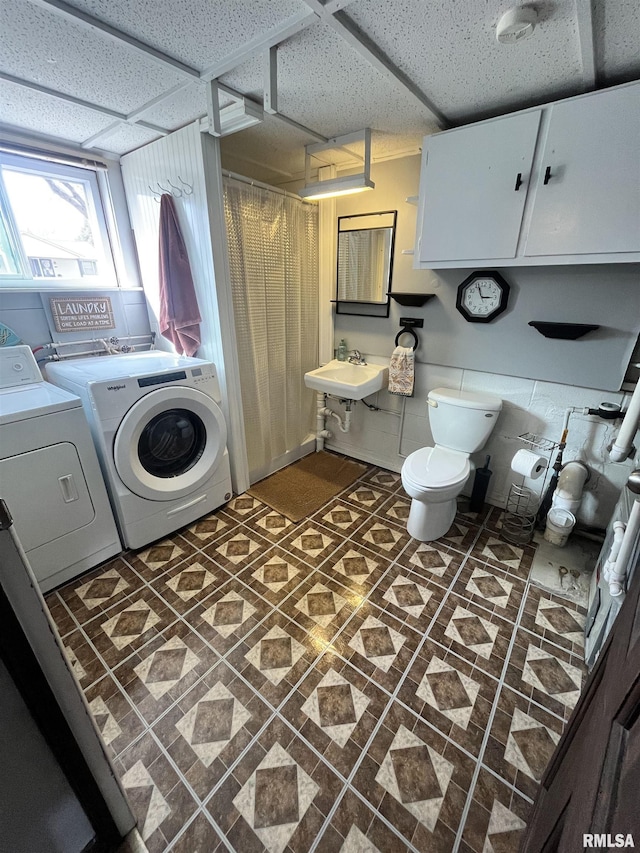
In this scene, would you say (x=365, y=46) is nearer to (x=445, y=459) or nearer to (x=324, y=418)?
(x=445, y=459)

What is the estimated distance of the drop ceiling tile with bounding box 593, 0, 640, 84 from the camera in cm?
103

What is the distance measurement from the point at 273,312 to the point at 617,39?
1.89 m

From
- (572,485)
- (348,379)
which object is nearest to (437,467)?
(572,485)

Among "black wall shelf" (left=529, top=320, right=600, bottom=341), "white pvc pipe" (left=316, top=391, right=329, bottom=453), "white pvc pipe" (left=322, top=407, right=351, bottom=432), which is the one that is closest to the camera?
"black wall shelf" (left=529, top=320, right=600, bottom=341)

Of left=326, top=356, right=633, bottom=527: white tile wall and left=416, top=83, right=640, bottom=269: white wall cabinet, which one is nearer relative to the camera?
left=416, top=83, right=640, bottom=269: white wall cabinet

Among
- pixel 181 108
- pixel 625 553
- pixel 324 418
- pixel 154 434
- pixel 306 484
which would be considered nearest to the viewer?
pixel 625 553

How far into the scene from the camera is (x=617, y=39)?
117cm

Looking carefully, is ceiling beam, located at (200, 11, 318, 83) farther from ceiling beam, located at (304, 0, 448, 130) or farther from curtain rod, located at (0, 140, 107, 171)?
curtain rod, located at (0, 140, 107, 171)

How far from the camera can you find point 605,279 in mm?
1693

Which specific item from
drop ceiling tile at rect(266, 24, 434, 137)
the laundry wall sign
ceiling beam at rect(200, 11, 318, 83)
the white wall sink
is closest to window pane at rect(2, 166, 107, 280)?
the laundry wall sign

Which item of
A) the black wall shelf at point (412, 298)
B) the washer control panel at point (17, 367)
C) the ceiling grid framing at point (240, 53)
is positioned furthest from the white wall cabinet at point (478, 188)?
the washer control panel at point (17, 367)

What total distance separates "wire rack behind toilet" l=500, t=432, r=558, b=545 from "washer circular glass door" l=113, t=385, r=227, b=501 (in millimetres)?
1827

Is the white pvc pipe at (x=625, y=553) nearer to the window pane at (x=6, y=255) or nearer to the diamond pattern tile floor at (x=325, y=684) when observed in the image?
the diamond pattern tile floor at (x=325, y=684)

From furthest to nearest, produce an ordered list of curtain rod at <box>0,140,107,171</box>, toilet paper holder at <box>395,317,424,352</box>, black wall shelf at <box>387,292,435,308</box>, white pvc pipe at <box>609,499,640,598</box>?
toilet paper holder at <box>395,317,424,352</box>
black wall shelf at <box>387,292,435,308</box>
curtain rod at <box>0,140,107,171</box>
white pvc pipe at <box>609,499,640,598</box>
